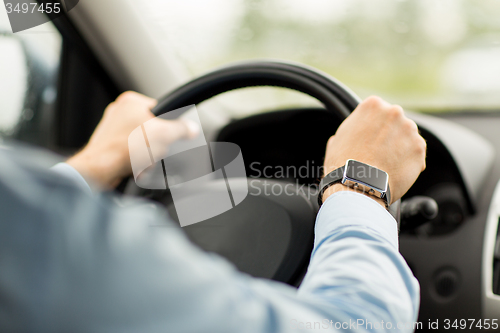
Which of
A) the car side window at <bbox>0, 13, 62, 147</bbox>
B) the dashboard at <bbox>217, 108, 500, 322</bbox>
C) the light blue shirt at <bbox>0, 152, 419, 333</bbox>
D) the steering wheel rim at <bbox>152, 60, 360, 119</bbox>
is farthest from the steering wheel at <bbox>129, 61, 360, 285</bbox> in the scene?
the car side window at <bbox>0, 13, 62, 147</bbox>

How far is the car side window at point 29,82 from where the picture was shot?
1.35 metres

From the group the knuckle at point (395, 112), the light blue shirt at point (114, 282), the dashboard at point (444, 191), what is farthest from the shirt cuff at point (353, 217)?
the dashboard at point (444, 191)

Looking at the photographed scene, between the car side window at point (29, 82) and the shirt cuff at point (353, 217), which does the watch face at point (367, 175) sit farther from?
the car side window at point (29, 82)

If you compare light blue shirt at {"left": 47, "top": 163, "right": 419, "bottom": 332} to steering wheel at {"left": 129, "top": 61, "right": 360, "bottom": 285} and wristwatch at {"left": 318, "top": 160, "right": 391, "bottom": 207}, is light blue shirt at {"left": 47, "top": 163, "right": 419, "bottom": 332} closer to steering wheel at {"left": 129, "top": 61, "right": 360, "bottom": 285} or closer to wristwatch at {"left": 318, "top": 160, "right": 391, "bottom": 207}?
wristwatch at {"left": 318, "top": 160, "right": 391, "bottom": 207}

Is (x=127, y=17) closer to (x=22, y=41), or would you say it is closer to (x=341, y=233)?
(x=22, y=41)

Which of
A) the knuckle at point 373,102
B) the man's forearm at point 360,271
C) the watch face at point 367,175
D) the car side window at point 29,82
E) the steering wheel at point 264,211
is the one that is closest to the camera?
the man's forearm at point 360,271

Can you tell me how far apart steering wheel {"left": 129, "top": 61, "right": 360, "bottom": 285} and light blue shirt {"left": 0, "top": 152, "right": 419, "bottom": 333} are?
0.44 m

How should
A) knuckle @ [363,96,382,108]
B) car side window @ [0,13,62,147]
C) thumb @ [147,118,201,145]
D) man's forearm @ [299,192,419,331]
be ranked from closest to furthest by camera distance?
man's forearm @ [299,192,419,331], knuckle @ [363,96,382,108], thumb @ [147,118,201,145], car side window @ [0,13,62,147]

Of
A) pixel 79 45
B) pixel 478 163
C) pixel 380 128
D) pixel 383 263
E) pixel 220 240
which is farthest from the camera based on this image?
pixel 79 45

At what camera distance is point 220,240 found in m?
0.93

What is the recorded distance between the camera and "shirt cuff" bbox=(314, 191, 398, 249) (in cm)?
53

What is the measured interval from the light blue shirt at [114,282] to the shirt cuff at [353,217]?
11 centimetres

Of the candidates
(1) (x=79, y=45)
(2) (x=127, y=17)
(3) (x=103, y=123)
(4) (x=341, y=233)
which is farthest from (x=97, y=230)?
(1) (x=79, y=45)

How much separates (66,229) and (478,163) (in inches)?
43.6
